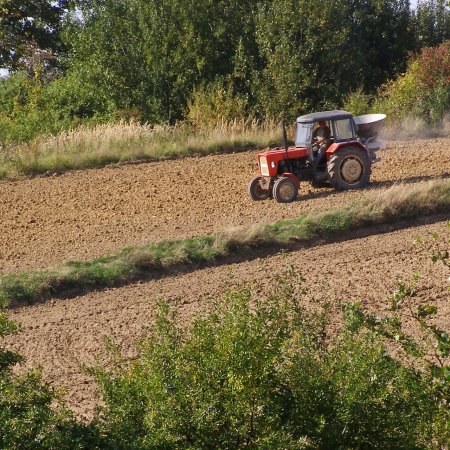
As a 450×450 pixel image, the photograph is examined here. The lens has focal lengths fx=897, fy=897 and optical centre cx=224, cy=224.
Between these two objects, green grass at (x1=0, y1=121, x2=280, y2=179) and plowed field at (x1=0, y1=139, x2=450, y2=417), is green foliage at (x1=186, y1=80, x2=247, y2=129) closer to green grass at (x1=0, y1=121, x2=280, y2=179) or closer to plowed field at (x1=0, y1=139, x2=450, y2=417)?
green grass at (x1=0, y1=121, x2=280, y2=179)

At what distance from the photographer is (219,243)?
46.6 ft

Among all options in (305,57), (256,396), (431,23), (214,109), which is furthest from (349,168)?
(431,23)

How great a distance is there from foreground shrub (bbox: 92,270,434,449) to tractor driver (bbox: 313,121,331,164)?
38.2ft

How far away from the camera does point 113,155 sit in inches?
922

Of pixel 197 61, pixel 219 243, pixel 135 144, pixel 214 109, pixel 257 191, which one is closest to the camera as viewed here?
pixel 219 243

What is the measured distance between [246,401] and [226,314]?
0.68 meters

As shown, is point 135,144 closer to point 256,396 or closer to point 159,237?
point 159,237

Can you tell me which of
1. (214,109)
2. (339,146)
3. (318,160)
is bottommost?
(318,160)

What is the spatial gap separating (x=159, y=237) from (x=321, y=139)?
14.0ft

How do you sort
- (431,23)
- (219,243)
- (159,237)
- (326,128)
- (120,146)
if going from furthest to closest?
1. (431,23)
2. (120,146)
3. (326,128)
4. (159,237)
5. (219,243)

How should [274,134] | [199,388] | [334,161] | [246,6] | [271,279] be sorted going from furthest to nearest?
1. [246,6]
2. [274,134]
3. [334,161]
4. [271,279]
5. [199,388]

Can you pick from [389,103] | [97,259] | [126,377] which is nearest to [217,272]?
[97,259]

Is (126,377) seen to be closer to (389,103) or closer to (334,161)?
(334,161)

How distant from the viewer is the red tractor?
17.5m
